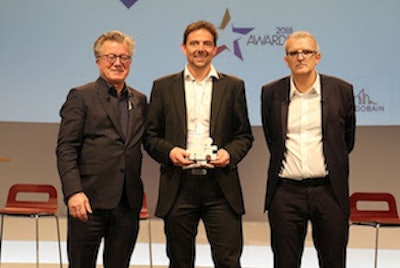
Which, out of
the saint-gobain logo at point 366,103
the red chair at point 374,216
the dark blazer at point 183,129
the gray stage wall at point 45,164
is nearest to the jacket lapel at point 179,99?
the dark blazer at point 183,129

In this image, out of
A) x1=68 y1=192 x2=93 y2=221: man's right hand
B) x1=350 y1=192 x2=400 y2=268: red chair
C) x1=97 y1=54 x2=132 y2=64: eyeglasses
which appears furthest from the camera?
x1=350 y1=192 x2=400 y2=268: red chair

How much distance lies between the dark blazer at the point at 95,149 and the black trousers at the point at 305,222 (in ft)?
2.39

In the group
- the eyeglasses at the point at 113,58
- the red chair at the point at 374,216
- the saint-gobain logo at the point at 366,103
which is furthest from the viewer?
the saint-gobain logo at the point at 366,103

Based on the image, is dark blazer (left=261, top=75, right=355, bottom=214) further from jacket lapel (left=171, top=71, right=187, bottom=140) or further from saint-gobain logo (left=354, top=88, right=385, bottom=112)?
saint-gobain logo (left=354, top=88, right=385, bottom=112)

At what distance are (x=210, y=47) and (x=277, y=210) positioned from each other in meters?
0.87

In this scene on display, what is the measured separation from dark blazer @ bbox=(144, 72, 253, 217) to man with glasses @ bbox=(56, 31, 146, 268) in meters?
0.15

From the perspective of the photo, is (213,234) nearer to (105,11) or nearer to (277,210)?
(277,210)

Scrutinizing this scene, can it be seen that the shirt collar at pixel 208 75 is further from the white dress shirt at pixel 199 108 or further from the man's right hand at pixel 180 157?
the man's right hand at pixel 180 157

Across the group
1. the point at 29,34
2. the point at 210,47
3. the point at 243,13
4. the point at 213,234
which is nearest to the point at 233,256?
the point at 213,234

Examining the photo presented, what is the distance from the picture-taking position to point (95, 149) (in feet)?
10.2

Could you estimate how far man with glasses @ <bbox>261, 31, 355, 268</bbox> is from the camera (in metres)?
3.27

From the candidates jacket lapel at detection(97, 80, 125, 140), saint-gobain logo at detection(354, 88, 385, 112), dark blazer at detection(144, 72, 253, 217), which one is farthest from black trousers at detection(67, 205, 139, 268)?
saint-gobain logo at detection(354, 88, 385, 112)

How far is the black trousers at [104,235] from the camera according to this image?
10.1ft

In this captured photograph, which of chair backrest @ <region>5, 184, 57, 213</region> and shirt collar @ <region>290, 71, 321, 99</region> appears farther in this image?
chair backrest @ <region>5, 184, 57, 213</region>
